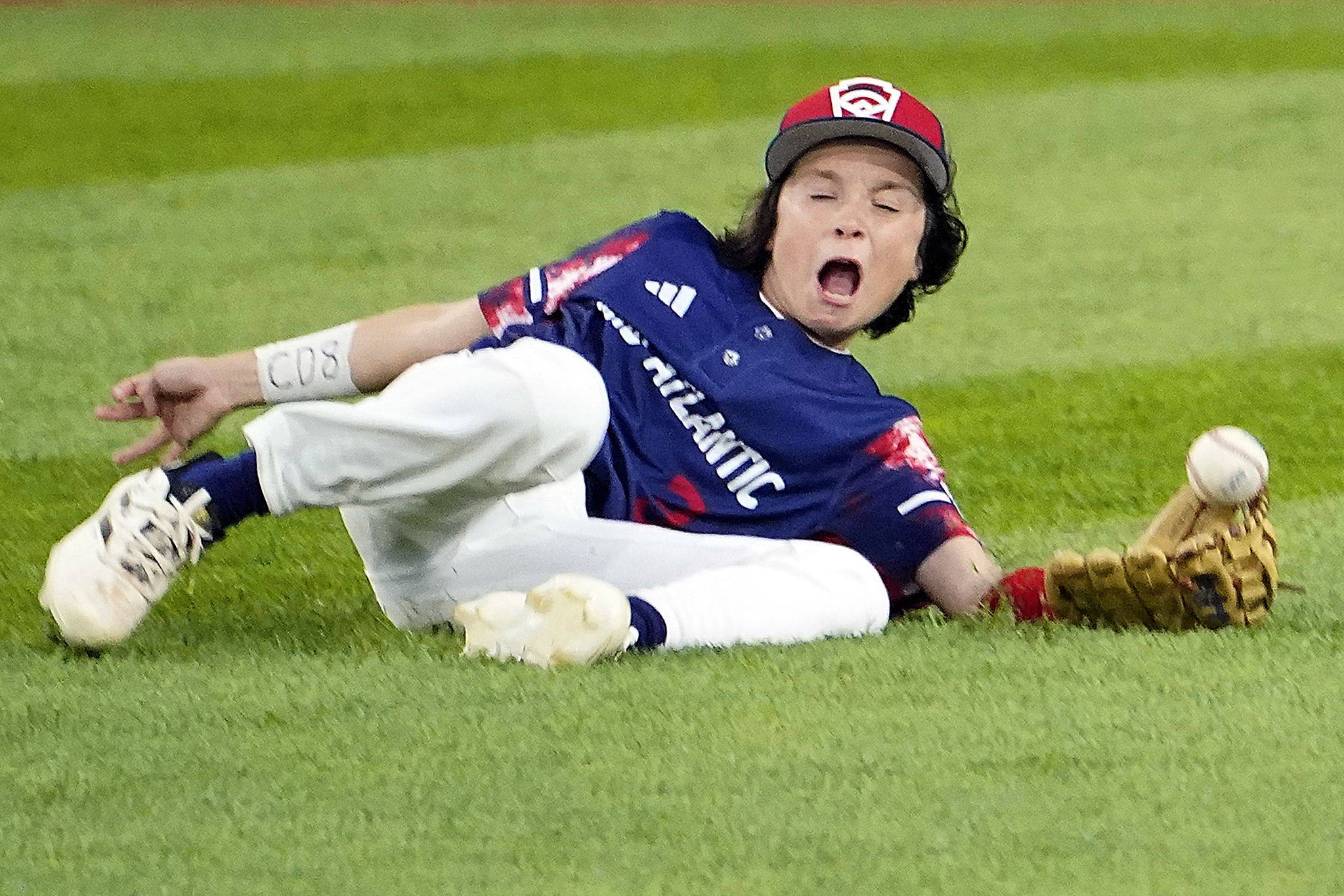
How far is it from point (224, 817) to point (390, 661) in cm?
56

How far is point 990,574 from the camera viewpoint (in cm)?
290

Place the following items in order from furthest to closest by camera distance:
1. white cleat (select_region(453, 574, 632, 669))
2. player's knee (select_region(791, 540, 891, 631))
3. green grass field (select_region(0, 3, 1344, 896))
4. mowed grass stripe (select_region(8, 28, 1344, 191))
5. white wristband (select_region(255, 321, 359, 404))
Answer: mowed grass stripe (select_region(8, 28, 1344, 191)) < white wristband (select_region(255, 321, 359, 404)) < player's knee (select_region(791, 540, 891, 631)) < white cleat (select_region(453, 574, 632, 669)) < green grass field (select_region(0, 3, 1344, 896))

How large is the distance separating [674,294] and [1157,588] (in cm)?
78

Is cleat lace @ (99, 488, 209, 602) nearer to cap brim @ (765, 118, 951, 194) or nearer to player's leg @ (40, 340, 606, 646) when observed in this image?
player's leg @ (40, 340, 606, 646)

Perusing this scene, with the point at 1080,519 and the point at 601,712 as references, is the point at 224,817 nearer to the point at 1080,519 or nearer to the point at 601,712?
the point at 601,712

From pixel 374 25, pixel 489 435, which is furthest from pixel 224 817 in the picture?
pixel 374 25

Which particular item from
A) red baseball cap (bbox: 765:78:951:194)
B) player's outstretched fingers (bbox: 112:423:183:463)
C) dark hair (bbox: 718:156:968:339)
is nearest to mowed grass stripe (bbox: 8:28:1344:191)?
player's outstretched fingers (bbox: 112:423:183:463)

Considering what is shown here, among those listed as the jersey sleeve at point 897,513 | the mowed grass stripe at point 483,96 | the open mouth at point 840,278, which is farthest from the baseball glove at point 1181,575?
the mowed grass stripe at point 483,96

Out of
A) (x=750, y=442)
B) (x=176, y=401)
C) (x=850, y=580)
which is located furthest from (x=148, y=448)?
(x=850, y=580)

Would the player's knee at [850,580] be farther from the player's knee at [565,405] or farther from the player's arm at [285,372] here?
the player's arm at [285,372]

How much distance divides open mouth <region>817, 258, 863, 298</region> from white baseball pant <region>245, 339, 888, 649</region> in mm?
408

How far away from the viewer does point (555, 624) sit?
262 cm

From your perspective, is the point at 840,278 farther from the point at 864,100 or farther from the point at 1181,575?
the point at 1181,575

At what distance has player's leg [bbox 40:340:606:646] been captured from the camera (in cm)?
267
